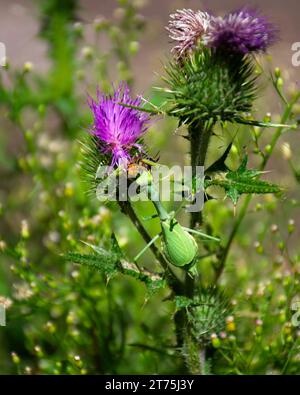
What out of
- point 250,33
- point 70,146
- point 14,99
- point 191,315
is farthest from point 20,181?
point 250,33

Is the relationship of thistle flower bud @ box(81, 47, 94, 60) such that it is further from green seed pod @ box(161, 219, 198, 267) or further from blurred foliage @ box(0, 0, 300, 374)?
green seed pod @ box(161, 219, 198, 267)

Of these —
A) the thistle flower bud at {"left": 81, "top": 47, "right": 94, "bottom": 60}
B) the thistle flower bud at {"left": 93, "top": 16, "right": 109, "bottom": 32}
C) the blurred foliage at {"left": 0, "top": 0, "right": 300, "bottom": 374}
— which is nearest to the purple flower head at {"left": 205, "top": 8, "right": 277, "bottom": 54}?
the blurred foliage at {"left": 0, "top": 0, "right": 300, "bottom": 374}

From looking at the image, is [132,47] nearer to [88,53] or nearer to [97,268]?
[88,53]

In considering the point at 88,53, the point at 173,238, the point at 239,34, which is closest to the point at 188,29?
the point at 239,34

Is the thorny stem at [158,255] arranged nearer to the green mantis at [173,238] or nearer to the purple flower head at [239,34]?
the green mantis at [173,238]
